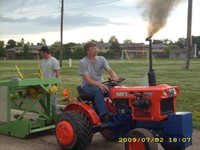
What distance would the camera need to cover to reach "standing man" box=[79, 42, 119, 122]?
5.38 metres

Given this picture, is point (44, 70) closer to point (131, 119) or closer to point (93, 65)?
point (93, 65)

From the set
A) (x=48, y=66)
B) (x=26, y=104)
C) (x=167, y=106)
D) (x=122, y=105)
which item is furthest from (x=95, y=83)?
(x=48, y=66)

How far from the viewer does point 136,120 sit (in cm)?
514

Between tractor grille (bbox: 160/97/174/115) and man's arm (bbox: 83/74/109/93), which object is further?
man's arm (bbox: 83/74/109/93)

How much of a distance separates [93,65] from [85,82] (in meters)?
0.34

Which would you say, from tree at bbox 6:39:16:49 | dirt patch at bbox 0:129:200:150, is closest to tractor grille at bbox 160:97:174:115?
dirt patch at bbox 0:129:200:150

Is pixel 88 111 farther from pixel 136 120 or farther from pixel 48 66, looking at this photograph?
pixel 48 66

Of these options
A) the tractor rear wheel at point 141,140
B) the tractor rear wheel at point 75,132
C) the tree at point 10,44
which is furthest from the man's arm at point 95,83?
the tree at point 10,44

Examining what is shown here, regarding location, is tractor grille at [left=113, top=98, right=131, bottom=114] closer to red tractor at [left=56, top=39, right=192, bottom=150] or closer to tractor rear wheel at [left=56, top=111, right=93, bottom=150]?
red tractor at [left=56, top=39, right=192, bottom=150]

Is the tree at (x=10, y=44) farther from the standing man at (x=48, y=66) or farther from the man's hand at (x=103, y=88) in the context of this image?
the man's hand at (x=103, y=88)

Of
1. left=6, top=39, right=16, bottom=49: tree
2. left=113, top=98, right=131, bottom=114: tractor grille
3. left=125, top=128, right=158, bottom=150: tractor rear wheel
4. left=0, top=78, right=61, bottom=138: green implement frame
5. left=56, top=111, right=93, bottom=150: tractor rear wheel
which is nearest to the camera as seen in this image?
left=125, top=128, right=158, bottom=150: tractor rear wheel

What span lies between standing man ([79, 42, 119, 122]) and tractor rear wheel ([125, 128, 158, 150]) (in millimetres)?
691

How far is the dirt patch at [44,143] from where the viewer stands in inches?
228

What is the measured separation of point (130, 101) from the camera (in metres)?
5.05
